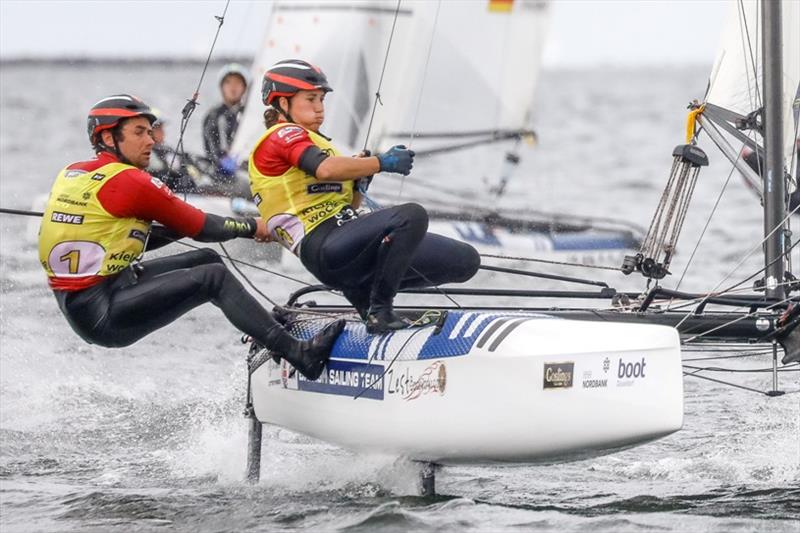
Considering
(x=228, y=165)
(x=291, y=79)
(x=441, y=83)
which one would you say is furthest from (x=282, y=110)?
(x=441, y=83)

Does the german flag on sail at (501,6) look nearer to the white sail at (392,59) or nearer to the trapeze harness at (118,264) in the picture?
the white sail at (392,59)

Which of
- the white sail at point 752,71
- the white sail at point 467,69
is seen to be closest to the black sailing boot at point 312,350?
the white sail at point 752,71

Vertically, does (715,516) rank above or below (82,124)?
below

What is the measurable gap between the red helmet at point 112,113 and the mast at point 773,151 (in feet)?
7.12

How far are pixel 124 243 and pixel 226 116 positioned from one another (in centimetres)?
628

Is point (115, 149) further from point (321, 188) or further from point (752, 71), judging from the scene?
point (752, 71)

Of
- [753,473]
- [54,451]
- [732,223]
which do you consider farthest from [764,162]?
[732,223]

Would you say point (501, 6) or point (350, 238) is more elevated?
point (501, 6)

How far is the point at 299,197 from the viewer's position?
4.81m

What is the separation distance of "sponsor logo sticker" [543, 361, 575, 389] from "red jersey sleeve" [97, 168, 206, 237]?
132 centimetres

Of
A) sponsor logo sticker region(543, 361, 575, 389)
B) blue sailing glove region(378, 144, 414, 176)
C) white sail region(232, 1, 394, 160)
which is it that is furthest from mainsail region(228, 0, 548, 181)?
sponsor logo sticker region(543, 361, 575, 389)

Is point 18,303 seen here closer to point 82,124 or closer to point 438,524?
point 438,524

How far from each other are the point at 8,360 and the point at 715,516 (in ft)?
12.6

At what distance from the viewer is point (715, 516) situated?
4.52 metres
